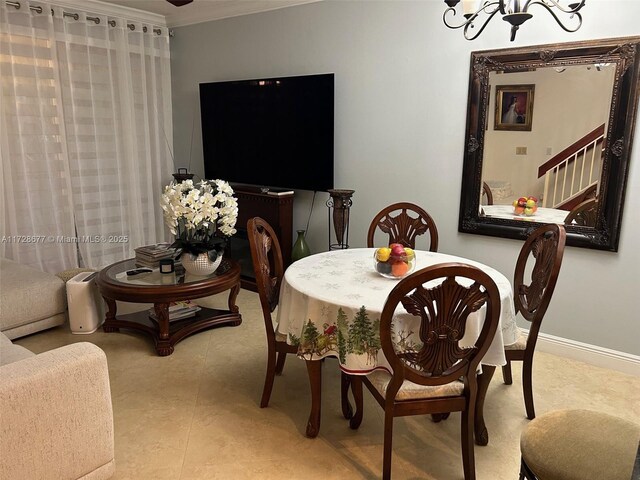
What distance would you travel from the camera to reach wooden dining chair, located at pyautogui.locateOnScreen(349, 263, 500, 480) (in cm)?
170

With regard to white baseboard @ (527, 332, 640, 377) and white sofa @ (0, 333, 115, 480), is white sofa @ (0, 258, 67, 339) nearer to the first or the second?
white sofa @ (0, 333, 115, 480)

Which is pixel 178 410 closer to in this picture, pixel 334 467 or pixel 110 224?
pixel 334 467

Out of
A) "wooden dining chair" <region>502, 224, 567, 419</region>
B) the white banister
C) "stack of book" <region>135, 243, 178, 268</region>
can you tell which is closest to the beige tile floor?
"wooden dining chair" <region>502, 224, 567, 419</region>

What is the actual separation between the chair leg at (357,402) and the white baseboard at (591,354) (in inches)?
61.5

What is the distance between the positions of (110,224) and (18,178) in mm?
919

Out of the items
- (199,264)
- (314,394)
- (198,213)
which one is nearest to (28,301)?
(199,264)

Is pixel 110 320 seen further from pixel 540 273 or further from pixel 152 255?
pixel 540 273

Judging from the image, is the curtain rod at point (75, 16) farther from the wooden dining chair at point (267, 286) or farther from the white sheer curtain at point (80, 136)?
the wooden dining chair at point (267, 286)

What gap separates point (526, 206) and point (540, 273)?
902 mm

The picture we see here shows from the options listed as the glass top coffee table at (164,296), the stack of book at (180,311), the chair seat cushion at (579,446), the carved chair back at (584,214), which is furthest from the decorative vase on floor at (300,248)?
the chair seat cushion at (579,446)

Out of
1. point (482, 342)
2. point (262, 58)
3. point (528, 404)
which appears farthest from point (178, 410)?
point (262, 58)

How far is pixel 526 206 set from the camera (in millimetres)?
3100

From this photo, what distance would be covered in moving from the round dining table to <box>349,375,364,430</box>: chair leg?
0.19 meters

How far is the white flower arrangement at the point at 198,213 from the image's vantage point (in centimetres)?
305
